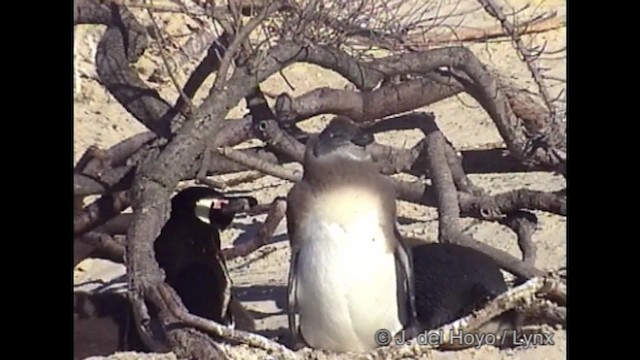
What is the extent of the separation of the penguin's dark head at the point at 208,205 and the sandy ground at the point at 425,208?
0.19 ft

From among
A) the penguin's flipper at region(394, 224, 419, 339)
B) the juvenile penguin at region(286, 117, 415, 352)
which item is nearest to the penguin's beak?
the juvenile penguin at region(286, 117, 415, 352)

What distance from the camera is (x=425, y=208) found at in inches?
106

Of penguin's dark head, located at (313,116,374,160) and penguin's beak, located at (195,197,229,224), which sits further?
penguin's beak, located at (195,197,229,224)

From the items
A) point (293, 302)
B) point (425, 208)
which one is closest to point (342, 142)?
point (293, 302)

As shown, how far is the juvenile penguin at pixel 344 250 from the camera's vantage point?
2316mm

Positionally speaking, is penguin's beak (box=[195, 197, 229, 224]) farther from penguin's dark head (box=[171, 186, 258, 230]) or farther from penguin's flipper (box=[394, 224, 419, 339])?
penguin's flipper (box=[394, 224, 419, 339])

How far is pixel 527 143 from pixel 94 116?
1.06 meters

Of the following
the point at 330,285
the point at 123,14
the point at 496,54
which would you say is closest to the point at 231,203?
the point at 330,285

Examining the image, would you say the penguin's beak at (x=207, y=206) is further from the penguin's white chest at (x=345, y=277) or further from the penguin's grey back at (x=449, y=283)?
the penguin's grey back at (x=449, y=283)

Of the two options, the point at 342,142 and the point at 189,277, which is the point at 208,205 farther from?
the point at 342,142

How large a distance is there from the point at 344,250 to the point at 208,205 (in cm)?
39

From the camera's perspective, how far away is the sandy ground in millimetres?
2506

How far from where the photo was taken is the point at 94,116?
3109 mm
